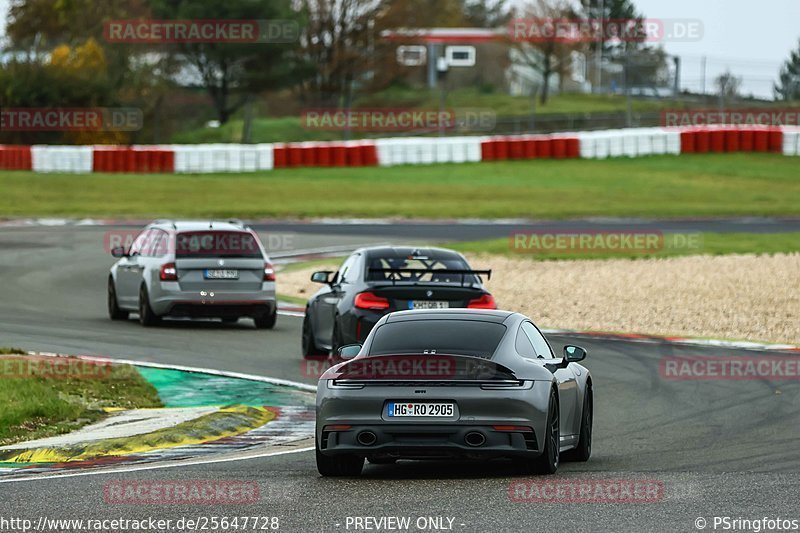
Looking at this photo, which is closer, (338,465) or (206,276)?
(338,465)

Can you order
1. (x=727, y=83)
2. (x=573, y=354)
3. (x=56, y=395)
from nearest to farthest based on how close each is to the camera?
(x=573, y=354) < (x=56, y=395) < (x=727, y=83)

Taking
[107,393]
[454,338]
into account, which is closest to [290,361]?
[107,393]

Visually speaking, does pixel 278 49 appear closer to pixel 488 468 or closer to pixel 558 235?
pixel 558 235

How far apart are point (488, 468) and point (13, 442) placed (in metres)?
3.70

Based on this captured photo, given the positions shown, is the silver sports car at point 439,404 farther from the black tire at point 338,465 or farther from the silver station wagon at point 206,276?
the silver station wagon at point 206,276

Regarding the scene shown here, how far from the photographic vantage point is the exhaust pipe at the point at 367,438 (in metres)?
10.1

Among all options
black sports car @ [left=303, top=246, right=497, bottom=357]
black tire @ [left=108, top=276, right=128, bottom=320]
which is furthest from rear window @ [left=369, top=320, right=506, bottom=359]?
black tire @ [left=108, top=276, right=128, bottom=320]

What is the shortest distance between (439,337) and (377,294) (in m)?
5.30

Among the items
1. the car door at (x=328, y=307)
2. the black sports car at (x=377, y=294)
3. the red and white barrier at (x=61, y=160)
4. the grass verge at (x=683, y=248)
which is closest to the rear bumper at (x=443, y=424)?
the black sports car at (x=377, y=294)

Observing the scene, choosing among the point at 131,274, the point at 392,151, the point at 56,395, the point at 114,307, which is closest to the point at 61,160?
the point at 392,151

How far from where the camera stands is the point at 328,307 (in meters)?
17.2

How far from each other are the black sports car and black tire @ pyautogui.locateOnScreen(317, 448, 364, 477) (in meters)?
5.33

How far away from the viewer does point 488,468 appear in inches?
432

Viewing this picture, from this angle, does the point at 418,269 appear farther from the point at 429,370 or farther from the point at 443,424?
the point at 443,424
